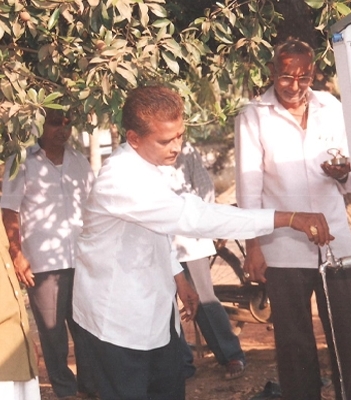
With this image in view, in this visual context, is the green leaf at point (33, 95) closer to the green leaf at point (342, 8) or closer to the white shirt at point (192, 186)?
the green leaf at point (342, 8)

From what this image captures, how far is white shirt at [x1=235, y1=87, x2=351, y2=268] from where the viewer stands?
14.9 feet

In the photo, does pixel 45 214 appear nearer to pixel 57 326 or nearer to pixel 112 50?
pixel 57 326

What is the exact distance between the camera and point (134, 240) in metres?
3.82

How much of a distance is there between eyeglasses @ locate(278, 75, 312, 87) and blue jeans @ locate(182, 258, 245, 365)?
1.71 meters

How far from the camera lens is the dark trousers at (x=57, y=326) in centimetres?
573

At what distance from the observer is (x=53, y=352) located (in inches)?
230

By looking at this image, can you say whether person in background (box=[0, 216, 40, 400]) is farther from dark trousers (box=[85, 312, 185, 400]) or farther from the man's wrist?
the man's wrist

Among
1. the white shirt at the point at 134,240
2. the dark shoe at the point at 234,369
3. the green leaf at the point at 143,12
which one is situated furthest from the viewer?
the dark shoe at the point at 234,369

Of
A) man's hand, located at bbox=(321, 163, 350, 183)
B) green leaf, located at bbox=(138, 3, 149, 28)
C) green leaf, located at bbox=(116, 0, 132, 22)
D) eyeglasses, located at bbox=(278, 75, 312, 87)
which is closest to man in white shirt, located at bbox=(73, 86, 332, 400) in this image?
green leaf, located at bbox=(116, 0, 132, 22)

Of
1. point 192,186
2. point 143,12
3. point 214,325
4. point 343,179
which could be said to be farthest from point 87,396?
point 143,12

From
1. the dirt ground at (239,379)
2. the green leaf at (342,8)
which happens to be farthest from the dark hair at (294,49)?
the dirt ground at (239,379)

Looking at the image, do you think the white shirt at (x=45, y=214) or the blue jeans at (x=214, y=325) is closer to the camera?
the white shirt at (x=45, y=214)

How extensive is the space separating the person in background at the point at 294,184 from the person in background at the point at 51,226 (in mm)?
1429

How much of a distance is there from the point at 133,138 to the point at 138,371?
0.94 meters
